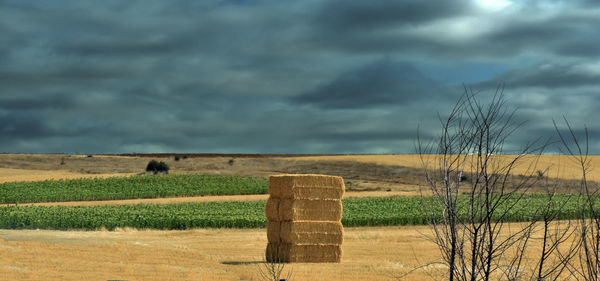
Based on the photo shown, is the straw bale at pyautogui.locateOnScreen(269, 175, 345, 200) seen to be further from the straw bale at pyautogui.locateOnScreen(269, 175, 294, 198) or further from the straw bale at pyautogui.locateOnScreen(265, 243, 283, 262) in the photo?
the straw bale at pyautogui.locateOnScreen(265, 243, 283, 262)

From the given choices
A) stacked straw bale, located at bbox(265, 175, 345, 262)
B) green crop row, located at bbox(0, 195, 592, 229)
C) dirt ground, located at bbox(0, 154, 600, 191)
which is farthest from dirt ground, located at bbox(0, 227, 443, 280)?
dirt ground, located at bbox(0, 154, 600, 191)

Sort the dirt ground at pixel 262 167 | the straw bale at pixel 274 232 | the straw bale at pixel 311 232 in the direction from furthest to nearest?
1. the dirt ground at pixel 262 167
2. the straw bale at pixel 274 232
3. the straw bale at pixel 311 232

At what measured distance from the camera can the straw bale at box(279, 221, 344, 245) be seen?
70.6ft

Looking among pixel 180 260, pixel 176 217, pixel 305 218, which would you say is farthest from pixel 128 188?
pixel 305 218

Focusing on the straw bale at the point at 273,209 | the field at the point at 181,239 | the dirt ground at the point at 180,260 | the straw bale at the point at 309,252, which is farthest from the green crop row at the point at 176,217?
the straw bale at the point at 273,209

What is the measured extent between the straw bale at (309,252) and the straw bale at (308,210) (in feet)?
2.94

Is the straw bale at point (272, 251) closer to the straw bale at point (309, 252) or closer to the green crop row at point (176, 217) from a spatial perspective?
the straw bale at point (309, 252)

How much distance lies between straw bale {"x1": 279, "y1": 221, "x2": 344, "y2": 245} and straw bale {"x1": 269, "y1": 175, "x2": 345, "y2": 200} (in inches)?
34.8

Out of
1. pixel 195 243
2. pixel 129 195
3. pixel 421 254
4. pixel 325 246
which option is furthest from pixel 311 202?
pixel 129 195

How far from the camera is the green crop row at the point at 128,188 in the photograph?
5691 centimetres

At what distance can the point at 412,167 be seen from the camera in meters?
86.1

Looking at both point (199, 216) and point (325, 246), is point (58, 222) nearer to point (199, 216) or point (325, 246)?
point (199, 216)

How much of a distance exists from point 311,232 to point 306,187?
4.93 feet

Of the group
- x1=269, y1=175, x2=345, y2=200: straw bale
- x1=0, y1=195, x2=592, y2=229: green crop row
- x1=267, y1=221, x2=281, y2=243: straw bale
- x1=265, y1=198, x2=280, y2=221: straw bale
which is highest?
x1=269, y1=175, x2=345, y2=200: straw bale
